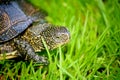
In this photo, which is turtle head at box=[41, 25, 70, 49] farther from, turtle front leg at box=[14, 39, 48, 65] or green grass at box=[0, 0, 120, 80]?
turtle front leg at box=[14, 39, 48, 65]

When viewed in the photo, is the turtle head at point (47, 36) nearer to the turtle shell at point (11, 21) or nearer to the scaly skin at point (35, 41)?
the scaly skin at point (35, 41)

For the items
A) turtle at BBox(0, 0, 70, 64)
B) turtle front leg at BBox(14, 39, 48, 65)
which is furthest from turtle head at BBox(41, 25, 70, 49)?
turtle front leg at BBox(14, 39, 48, 65)

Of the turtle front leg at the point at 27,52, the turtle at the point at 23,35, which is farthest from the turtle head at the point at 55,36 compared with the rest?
the turtle front leg at the point at 27,52

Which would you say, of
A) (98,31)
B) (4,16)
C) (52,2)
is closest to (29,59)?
(4,16)

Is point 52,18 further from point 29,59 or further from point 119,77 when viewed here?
point 119,77

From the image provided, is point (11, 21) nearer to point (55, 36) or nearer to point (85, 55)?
point (55, 36)

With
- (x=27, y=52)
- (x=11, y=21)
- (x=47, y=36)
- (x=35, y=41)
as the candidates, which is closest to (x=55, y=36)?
(x=47, y=36)

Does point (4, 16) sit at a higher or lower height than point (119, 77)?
higher
